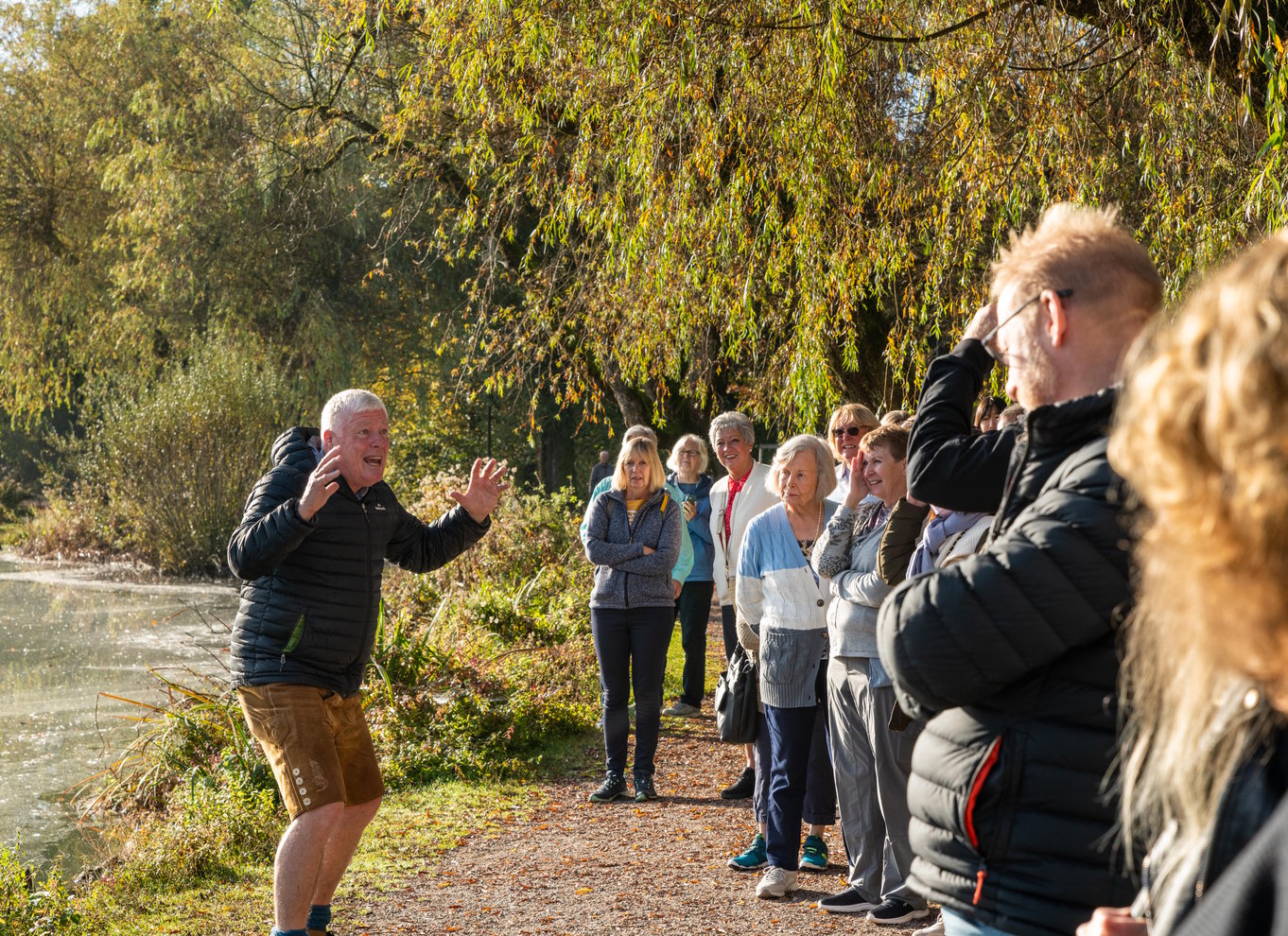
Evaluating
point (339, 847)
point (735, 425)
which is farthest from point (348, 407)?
point (735, 425)

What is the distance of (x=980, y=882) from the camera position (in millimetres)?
2146

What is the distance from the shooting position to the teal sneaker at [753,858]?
609 cm

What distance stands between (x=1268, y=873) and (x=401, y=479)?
757 inches

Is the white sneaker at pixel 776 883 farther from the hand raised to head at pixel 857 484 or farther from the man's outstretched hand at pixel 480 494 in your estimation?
the man's outstretched hand at pixel 480 494

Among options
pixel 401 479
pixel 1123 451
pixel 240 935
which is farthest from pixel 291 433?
pixel 401 479

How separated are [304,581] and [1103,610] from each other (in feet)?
11.0

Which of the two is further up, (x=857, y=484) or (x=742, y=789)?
(x=857, y=484)

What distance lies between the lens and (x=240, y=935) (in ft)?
17.4

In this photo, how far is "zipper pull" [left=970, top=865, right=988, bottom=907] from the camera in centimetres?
214

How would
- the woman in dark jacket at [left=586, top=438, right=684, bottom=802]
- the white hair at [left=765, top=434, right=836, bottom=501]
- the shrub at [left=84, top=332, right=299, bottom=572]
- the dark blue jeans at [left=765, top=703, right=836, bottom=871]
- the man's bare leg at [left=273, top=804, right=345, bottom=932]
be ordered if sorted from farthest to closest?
the shrub at [left=84, top=332, right=299, bottom=572], the woman in dark jacket at [left=586, top=438, right=684, bottom=802], the white hair at [left=765, top=434, right=836, bottom=501], the dark blue jeans at [left=765, top=703, right=836, bottom=871], the man's bare leg at [left=273, top=804, right=345, bottom=932]

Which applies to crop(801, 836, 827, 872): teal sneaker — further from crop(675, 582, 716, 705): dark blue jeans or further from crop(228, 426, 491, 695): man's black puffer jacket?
crop(675, 582, 716, 705): dark blue jeans

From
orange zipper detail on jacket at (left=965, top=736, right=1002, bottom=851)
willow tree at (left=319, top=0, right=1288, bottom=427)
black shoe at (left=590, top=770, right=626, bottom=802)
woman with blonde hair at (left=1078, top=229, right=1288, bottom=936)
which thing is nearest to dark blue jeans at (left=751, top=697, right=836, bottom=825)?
black shoe at (left=590, top=770, right=626, bottom=802)

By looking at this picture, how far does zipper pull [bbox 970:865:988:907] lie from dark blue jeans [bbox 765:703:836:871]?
3.39 m

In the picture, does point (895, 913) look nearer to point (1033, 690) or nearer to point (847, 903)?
point (847, 903)
